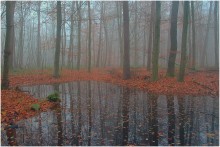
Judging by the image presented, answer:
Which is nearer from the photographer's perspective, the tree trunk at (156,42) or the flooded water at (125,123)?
the flooded water at (125,123)

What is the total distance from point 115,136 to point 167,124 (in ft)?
6.70

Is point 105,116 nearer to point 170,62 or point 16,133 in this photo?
point 16,133

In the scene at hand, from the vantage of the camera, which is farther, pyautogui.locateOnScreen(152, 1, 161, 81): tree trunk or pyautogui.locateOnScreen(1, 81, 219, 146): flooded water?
pyautogui.locateOnScreen(152, 1, 161, 81): tree trunk

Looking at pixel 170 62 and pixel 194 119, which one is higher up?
pixel 170 62

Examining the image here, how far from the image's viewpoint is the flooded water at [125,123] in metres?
6.55

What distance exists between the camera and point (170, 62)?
18594 mm

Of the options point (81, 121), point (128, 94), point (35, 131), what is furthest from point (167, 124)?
point (128, 94)

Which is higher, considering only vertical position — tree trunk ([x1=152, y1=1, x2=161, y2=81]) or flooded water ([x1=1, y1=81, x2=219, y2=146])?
tree trunk ([x1=152, y1=1, x2=161, y2=81])

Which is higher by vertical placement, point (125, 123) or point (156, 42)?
point (156, 42)

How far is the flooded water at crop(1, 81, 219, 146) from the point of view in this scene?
6547 mm

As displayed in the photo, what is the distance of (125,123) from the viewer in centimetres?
806

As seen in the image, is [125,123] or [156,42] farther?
[156,42]

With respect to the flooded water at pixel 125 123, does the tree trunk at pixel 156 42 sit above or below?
above

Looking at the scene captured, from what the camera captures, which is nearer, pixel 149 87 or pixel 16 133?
pixel 16 133
